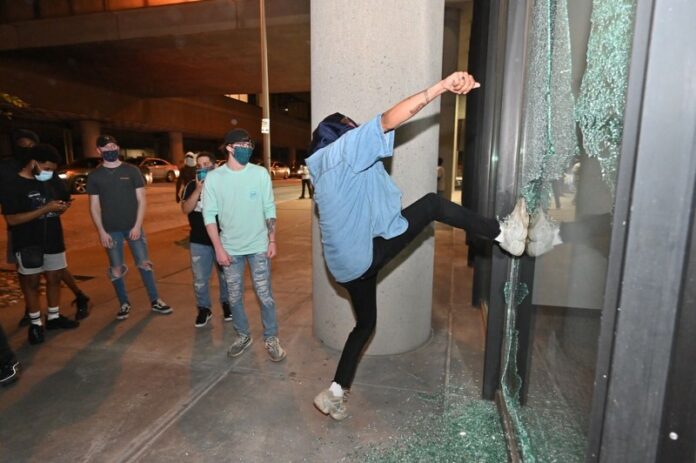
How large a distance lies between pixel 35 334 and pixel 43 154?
64.0 inches

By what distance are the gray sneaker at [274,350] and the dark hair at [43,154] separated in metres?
2.54

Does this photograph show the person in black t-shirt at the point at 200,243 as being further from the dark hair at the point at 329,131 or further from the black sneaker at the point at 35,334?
the dark hair at the point at 329,131

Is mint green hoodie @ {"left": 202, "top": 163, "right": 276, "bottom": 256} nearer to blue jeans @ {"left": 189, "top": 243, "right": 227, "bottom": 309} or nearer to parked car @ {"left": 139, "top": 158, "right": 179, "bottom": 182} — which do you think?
blue jeans @ {"left": 189, "top": 243, "right": 227, "bottom": 309}

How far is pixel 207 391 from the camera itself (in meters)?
3.17

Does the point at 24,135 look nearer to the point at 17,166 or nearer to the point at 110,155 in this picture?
the point at 17,166

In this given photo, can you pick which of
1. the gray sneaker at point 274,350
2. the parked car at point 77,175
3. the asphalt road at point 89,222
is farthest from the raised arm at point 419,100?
the parked car at point 77,175

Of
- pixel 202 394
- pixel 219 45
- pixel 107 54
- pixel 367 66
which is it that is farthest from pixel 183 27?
pixel 202 394

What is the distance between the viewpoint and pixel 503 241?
258cm

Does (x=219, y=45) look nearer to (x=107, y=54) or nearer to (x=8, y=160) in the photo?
(x=107, y=54)

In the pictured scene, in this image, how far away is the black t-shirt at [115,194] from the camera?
4293 mm

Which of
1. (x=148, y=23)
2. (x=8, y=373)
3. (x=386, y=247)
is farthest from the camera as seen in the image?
(x=148, y=23)

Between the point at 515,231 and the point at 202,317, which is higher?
the point at 515,231

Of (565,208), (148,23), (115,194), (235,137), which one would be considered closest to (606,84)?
(565,208)

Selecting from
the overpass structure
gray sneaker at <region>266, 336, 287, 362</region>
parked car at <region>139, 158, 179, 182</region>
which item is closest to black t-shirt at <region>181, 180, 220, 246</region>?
gray sneaker at <region>266, 336, 287, 362</region>
